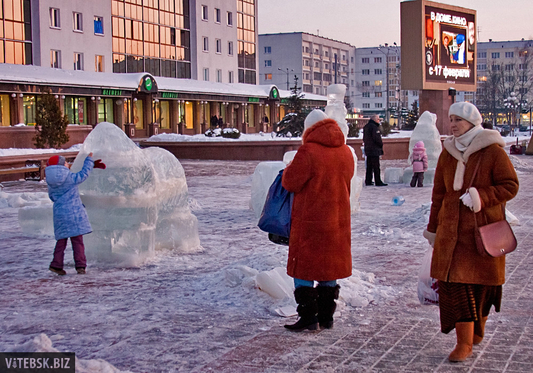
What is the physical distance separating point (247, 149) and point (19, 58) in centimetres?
1921

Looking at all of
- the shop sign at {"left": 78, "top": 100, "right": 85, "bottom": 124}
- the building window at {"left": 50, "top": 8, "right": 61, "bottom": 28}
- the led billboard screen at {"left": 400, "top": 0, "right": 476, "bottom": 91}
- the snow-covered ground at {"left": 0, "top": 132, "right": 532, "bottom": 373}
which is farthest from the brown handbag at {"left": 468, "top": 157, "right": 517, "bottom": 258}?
the building window at {"left": 50, "top": 8, "right": 61, "bottom": 28}

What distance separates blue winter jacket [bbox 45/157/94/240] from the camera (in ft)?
23.1

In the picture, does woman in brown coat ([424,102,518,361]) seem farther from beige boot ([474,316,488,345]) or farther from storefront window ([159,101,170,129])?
storefront window ([159,101,170,129])

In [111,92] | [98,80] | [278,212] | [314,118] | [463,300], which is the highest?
[98,80]

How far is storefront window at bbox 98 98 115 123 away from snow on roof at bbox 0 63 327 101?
219cm

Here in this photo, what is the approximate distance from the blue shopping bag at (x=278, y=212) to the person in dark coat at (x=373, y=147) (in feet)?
38.5

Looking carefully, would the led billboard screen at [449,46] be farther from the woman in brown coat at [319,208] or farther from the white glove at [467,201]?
the white glove at [467,201]

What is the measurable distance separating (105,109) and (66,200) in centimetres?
3846

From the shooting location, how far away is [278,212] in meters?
5.06

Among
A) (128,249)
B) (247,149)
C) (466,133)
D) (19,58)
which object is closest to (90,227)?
(128,249)

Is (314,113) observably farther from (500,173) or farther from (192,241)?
(192,241)

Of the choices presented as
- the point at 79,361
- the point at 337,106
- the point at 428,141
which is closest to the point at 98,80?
the point at 428,141

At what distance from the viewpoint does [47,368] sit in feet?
13.3

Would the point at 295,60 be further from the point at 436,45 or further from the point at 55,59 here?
the point at 436,45
